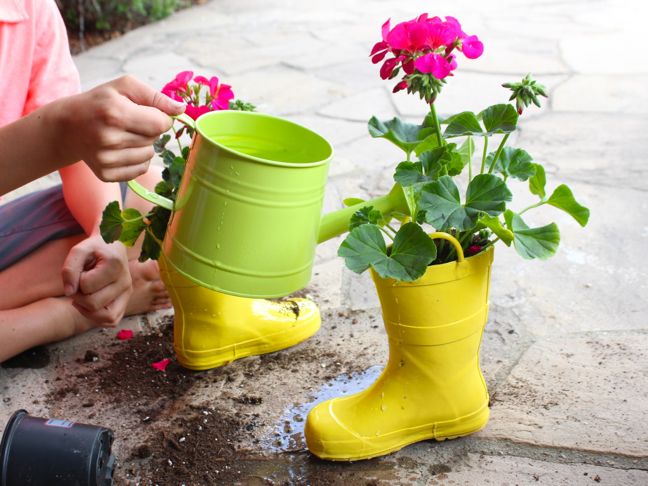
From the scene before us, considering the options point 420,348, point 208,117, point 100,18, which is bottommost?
point 100,18

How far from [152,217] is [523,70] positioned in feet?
8.11

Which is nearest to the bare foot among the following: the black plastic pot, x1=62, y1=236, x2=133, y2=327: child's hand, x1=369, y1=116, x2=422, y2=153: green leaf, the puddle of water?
x1=62, y1=236, x2=133, y2=327: child's hand

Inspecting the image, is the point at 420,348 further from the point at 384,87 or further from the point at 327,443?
the point at 384,87

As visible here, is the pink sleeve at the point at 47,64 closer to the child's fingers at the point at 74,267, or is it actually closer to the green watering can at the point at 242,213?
the child's fingers at the point at 74,267

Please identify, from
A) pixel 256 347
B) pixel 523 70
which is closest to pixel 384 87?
pixel 523 70

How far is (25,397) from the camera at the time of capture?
148 cm

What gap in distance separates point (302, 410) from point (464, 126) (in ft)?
1.92

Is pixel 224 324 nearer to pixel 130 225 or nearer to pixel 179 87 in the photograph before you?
pixel 130 225

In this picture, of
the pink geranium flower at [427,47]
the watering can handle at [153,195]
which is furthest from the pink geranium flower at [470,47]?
the watering can handle at [153,195]

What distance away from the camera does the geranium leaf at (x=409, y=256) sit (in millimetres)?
1089

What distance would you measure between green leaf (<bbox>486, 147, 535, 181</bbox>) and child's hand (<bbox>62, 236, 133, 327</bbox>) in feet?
2.43

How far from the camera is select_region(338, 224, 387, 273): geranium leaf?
1.09 meters

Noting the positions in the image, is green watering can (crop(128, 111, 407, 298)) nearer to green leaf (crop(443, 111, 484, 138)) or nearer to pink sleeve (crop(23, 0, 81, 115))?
green leaf (crop(443, 111, 484, 138))

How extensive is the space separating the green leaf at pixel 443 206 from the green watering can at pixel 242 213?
0.50 feet
